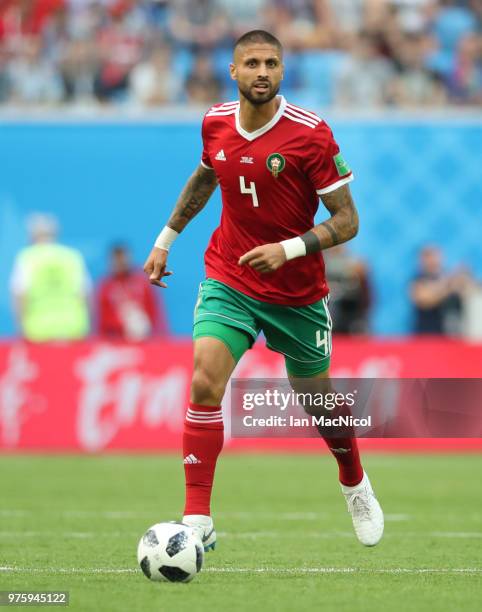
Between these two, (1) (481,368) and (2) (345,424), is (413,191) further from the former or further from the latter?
(2) (345,424)

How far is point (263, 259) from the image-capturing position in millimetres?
6867

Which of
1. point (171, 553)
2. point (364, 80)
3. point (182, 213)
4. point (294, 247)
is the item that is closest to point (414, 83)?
point (364, 80)

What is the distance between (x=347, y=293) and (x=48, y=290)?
371cm

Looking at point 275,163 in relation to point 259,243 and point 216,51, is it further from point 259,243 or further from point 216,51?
point 216,51

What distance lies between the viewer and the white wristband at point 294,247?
7.00 metres

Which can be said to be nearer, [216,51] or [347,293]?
[347,293]

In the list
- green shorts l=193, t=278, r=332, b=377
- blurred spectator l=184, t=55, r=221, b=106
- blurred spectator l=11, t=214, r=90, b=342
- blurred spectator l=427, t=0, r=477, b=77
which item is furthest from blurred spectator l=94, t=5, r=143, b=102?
green shorts l=193, t=278, r=332, b=377

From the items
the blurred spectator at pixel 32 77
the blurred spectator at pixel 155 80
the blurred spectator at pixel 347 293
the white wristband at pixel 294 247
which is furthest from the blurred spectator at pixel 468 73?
the white wristband at pixel 294 247

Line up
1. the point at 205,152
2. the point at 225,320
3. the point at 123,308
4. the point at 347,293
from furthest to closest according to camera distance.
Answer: the point at 347,293
the point at 123,308
the point at 205,152
the point at 225,320

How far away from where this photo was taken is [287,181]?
24.2 feet

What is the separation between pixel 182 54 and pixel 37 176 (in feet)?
8.74

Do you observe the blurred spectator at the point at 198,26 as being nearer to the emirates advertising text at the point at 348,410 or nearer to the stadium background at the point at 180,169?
the stadium background at the point at 180,169

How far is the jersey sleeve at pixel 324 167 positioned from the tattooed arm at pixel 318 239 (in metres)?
0.04

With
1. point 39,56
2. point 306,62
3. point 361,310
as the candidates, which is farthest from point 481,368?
point 39,56
